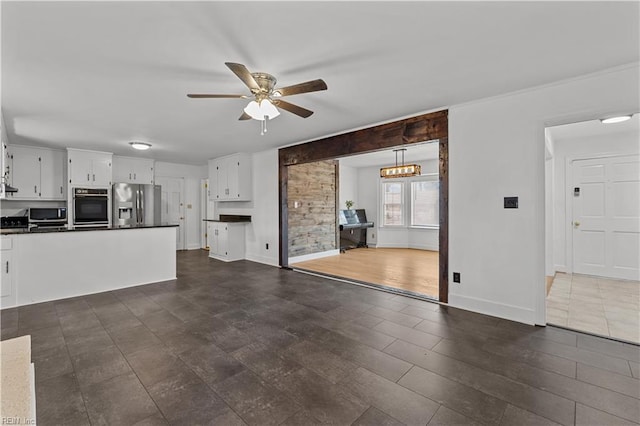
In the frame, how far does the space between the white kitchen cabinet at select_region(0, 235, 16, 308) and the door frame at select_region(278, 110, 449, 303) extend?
12.5 feet

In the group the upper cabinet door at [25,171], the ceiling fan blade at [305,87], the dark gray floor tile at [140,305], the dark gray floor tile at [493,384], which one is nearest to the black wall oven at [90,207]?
the upper cabinet door at [25,171]

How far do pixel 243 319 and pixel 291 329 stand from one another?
0.61 meters

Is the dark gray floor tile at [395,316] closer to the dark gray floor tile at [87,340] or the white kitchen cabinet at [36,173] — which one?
the dark gray floor tile at [87,340]

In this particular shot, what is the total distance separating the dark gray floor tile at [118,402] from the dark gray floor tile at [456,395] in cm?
167

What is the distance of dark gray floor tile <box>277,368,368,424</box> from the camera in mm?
1705

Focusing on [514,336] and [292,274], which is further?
[292,274]

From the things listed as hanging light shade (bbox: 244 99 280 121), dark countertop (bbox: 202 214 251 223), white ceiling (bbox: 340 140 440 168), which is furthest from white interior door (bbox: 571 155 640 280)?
dark countertop (bbox: 202 214 251 223)

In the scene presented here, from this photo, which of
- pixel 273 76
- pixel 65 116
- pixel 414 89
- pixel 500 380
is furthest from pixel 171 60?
pixel 500 380

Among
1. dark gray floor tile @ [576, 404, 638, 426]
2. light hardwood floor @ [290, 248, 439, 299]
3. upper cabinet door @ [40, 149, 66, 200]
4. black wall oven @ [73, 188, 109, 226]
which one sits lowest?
dark gray floor tile @ [576, 404, 638, 426]

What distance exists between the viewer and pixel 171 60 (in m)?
2.35

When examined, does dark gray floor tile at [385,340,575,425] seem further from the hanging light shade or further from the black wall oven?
the black wall oven

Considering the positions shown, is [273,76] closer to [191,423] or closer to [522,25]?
[522,25]

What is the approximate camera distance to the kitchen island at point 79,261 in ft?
11.9

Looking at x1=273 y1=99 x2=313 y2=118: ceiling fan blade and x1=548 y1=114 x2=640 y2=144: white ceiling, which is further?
x1=548 y1=114 x2=640 y2=144: white ceiling
